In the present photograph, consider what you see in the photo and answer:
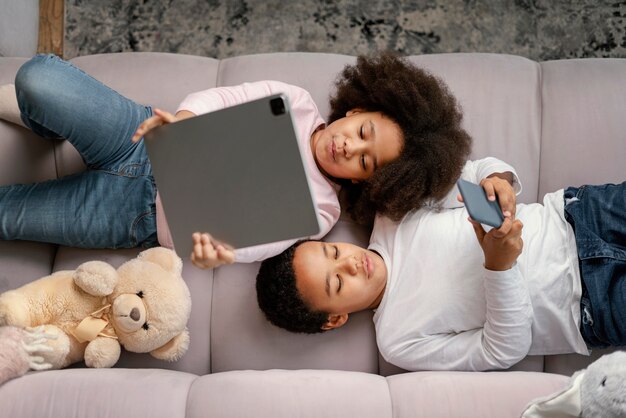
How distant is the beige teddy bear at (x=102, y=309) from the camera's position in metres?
1.13

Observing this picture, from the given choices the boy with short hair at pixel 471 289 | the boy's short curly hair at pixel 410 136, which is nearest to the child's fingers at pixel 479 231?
the boy with short hair at pixel 471 289

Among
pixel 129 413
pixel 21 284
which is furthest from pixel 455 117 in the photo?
pixel 21 284

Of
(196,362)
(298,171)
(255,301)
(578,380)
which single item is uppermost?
(298,171)

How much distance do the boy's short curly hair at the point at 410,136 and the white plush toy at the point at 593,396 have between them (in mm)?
482

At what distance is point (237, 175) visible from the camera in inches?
37.3

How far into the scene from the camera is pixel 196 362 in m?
1.29

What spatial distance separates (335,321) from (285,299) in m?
0.12

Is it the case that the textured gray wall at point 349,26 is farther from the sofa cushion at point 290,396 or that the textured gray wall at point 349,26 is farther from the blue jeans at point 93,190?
the sofa cushion at point 290,396

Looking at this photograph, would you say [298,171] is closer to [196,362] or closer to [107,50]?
[196,362]

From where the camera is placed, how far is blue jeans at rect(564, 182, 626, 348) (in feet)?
3.82

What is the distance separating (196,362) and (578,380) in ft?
2.42

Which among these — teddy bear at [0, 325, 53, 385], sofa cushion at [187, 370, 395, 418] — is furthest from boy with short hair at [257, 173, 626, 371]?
teddy bear at [0, 325, 53, 385]

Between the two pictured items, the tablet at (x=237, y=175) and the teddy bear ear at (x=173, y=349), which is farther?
the teddy bear ear at (x=173, y=349)

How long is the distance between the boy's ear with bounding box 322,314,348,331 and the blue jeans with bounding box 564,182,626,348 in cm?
45
